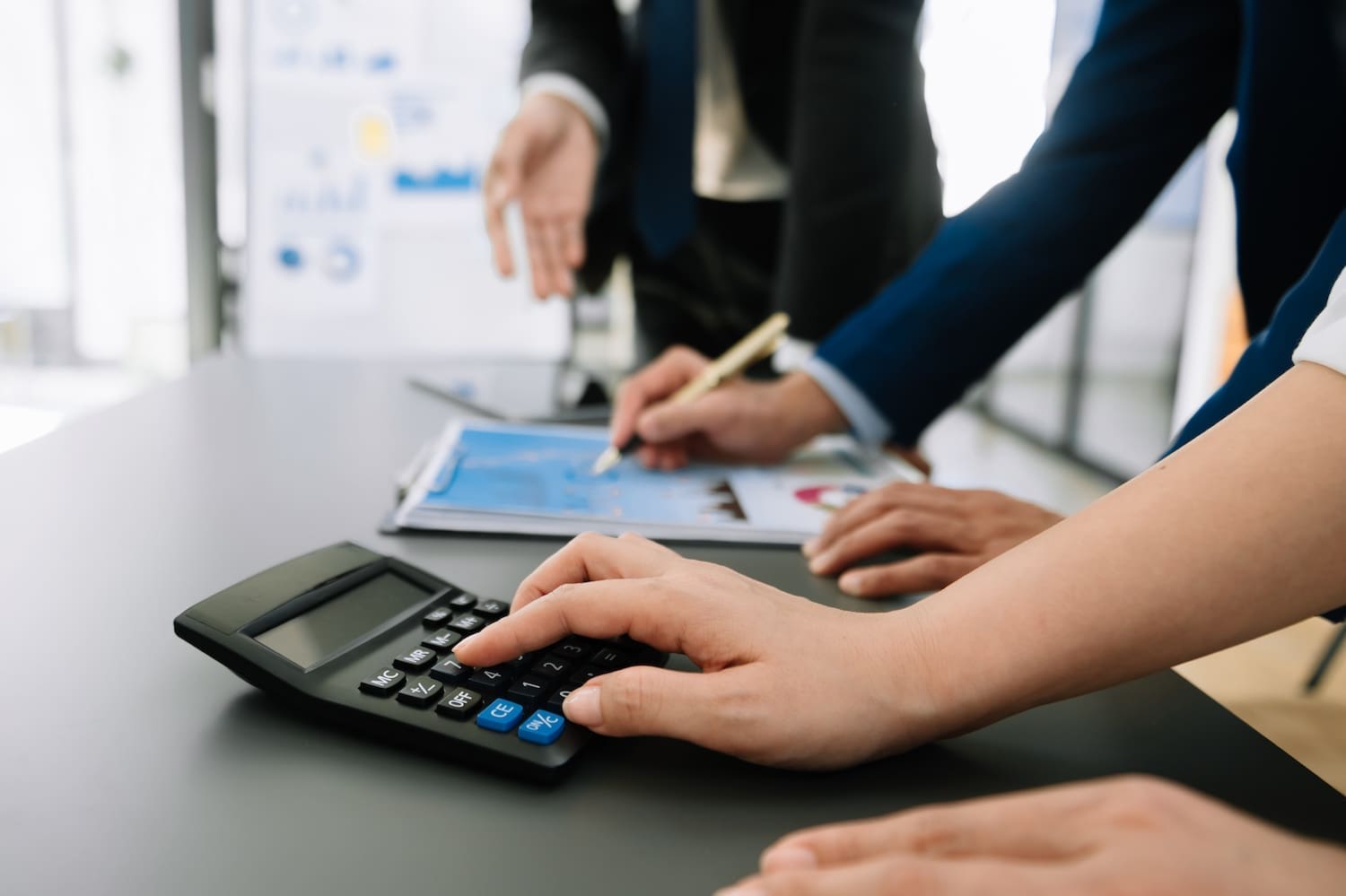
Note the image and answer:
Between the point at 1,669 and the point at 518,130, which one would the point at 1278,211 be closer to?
the point at 518,130

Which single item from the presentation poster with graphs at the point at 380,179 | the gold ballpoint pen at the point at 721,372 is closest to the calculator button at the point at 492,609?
the gold ballpoint pen at the point at 721,372

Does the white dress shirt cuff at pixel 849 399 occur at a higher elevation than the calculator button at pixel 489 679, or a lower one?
higher

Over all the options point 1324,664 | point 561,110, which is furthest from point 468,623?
point 1324,664

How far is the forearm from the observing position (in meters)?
0.35

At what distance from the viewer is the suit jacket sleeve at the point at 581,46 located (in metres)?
1.12

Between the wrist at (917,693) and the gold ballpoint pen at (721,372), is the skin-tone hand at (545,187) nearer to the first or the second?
the gold ballpoint pen at (721,372)

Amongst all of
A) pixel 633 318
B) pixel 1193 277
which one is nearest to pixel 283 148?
pixel 633 318

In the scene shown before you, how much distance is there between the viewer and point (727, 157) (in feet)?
4.41

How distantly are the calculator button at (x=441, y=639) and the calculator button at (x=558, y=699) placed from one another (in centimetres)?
6

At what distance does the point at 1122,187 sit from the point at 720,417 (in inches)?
15.7

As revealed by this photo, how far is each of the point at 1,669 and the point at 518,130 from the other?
710mm

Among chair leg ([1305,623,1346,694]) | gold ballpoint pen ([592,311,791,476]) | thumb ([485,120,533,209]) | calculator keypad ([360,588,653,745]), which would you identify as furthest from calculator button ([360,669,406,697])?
chair leg ([1305,623,1346,694])

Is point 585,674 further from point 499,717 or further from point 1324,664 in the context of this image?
point 1324,664

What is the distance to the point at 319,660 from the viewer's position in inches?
15.3
